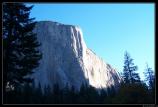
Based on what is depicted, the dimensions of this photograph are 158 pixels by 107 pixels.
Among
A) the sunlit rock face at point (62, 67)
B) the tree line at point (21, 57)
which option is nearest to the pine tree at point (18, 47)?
the tree line at point (21, 57)

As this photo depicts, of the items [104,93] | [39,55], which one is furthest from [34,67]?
[104,93]

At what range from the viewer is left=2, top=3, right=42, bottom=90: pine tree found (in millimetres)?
9594

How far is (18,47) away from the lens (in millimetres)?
10039

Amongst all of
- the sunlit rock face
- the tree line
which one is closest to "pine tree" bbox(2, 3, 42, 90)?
the tree line

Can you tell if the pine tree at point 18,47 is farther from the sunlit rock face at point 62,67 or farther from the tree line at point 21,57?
the sunlit rock face at point 62,67

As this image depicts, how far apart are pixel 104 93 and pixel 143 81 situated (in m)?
2.82

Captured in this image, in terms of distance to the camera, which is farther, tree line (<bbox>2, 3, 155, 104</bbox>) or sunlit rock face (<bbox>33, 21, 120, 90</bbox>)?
sunlit rock face (<bbox>33, 21, 120, 90</bbox>)

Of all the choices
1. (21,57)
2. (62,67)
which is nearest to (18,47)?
(21,57)

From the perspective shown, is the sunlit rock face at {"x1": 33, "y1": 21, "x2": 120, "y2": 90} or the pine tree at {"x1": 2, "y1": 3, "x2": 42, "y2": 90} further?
the sunlit rock face at {"x1": 33, "y1": 21, "x2": 120, "y2": 90}

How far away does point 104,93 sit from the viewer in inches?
479

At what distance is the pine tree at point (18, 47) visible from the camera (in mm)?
9594

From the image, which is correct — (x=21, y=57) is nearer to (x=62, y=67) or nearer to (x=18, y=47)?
(x=18, y=47)

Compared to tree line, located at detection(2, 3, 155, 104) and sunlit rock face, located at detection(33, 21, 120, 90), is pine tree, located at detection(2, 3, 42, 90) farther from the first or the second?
sunlit rock face, located at detection(33, 21, 120, 90)

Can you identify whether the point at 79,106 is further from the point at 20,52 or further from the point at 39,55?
the point at 39,55
